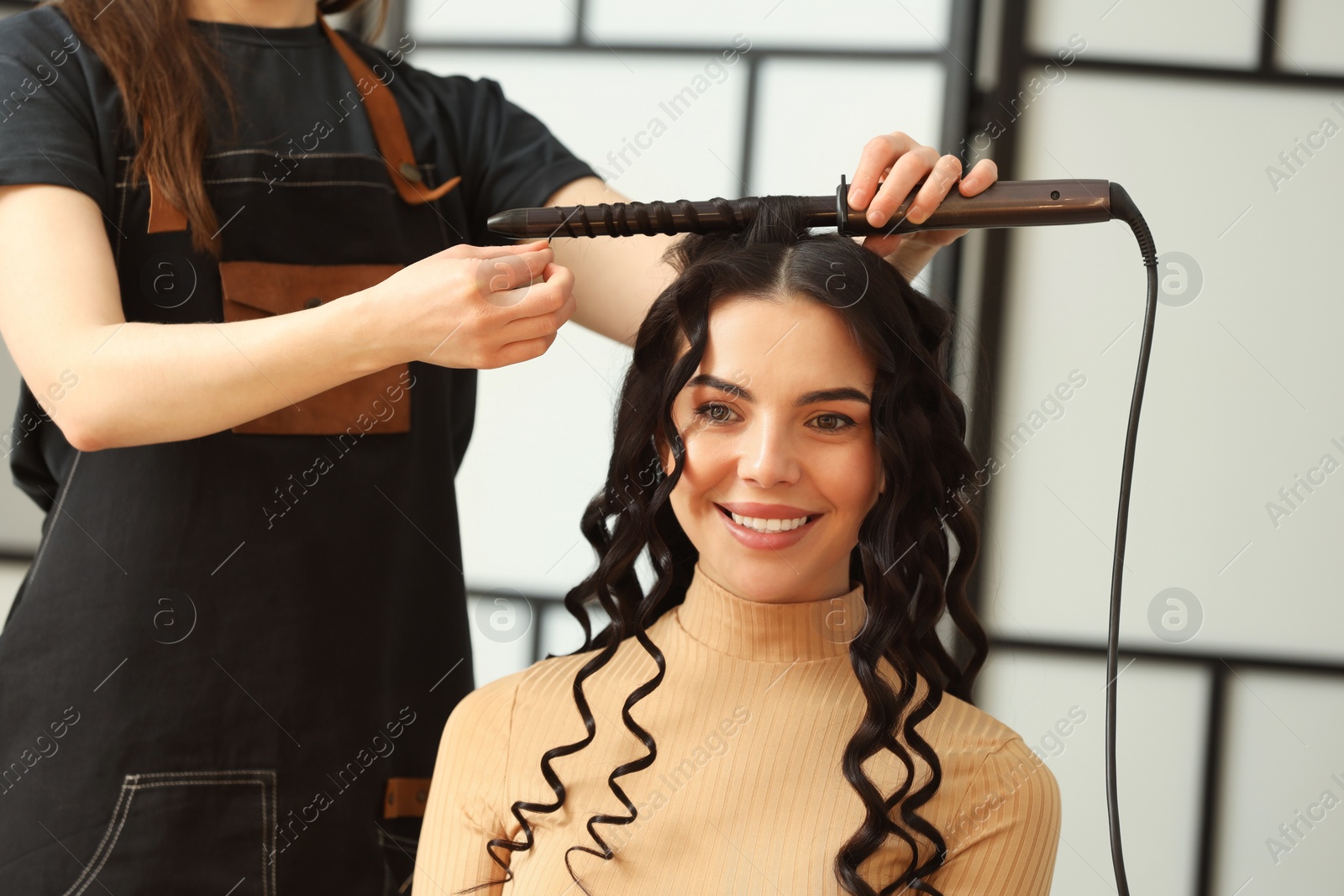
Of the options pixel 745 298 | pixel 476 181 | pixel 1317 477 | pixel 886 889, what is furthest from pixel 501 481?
pixel 1317 477

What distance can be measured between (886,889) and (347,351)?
2.34ft

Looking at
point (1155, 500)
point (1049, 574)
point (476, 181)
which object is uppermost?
point (476, 181)

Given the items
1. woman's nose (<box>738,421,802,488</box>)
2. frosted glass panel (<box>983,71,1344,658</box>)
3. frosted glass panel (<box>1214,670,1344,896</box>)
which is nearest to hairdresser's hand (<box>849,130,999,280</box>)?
woman's nose (<box>738,421,802,488</box>)

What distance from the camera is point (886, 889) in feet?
3.51

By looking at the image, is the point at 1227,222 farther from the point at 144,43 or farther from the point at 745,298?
the point at 144,43

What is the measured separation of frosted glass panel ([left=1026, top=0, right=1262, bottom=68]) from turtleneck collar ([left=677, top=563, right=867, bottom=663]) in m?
1.30

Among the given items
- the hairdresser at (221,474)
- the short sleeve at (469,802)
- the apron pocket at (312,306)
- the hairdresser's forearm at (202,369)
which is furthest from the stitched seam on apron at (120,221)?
the short sleeve at (469,802)

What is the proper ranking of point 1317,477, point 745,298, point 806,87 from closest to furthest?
point 745,298
point 1317,477
point 806,87

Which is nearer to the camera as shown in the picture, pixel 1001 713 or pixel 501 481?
pixel 1001 713

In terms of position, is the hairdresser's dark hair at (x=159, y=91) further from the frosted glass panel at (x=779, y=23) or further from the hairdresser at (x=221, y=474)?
the frosted glass panel at (x=779, y=23)

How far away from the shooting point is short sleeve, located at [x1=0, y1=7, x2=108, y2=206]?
43.8 inches

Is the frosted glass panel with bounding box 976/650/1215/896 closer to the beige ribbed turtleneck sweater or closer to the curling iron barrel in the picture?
the beige ribbed turtleneck sweater

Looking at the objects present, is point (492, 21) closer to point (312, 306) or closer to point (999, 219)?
point (312, 306)

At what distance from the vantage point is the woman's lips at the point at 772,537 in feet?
3.76
